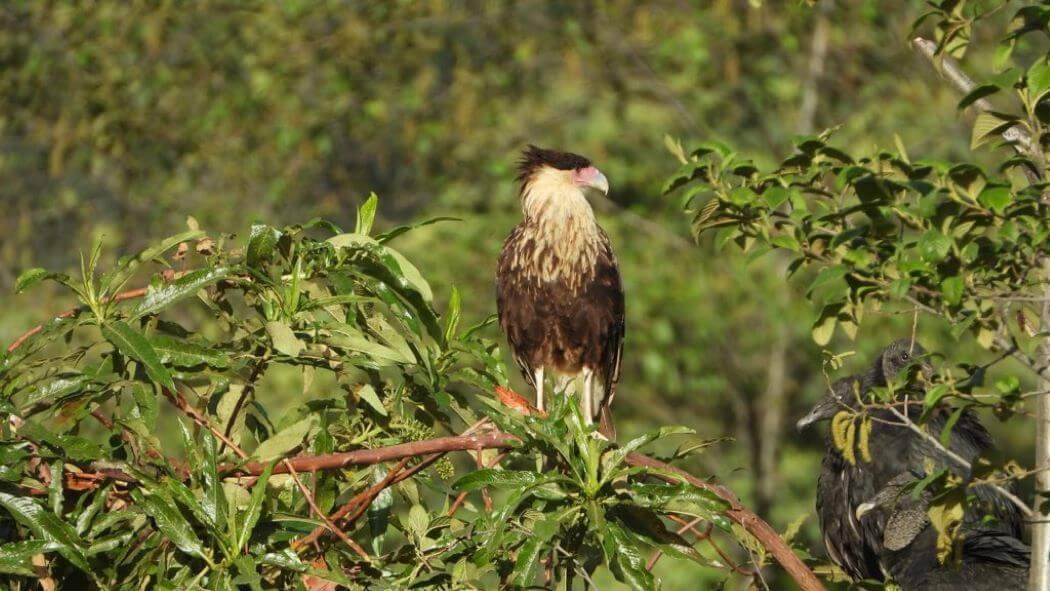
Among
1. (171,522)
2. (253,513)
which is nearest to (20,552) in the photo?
(171,522)

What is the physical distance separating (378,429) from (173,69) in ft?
25.1

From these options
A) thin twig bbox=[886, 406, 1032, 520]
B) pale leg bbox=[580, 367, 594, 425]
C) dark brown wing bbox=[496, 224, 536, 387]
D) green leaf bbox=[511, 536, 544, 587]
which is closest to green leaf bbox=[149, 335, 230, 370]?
green leaf bbox=[511, 536, 544, 587]

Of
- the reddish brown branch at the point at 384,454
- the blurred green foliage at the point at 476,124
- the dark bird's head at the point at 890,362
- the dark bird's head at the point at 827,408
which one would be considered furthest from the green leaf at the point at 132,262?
the blurred green foliage at the point at 476,124

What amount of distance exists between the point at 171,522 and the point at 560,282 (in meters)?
2.85

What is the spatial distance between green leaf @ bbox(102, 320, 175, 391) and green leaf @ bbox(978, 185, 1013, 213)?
1.33 metres

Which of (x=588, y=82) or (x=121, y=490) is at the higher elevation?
(x=121, y=490)

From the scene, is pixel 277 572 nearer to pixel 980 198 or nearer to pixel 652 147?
pixel 980 198

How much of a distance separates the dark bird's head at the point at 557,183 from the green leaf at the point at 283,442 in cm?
261

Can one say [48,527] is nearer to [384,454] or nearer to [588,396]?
[384,454]

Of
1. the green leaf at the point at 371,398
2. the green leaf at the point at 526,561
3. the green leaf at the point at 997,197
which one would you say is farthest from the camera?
the green leaf at the point at 371,398

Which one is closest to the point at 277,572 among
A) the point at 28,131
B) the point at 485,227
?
the point at 485,227

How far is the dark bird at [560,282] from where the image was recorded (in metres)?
4.93

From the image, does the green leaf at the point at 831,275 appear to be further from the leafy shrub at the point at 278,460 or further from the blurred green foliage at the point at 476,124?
the blurred green foliage at the point at 476,124

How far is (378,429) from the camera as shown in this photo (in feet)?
8.57
